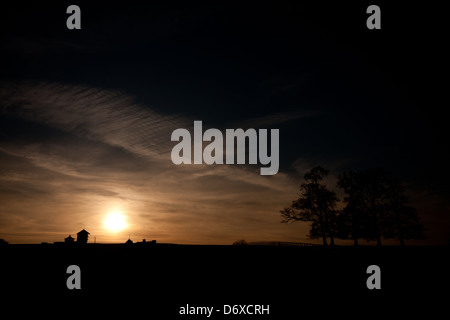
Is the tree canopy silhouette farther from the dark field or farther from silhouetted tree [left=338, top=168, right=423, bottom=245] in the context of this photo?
the dark field

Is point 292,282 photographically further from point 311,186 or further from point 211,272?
point 311,186

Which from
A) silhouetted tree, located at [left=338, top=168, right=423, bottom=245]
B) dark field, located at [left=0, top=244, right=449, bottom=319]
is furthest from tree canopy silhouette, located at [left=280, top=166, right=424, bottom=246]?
dark field, located at [left=0, top=244, right=449, bottom=319]

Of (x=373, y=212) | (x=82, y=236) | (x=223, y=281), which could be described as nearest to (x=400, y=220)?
(x=373, y=212)

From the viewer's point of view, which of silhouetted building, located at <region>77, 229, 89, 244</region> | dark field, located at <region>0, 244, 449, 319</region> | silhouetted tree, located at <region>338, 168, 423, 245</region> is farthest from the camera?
silhouetted building, located at <region>77, 229, 89, 244</region>

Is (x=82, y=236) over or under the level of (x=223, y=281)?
under

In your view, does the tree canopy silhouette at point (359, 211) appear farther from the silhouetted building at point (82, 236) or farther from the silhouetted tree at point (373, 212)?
the silhouetted building at point (82, 236)

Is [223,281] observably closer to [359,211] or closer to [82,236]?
[359,211]

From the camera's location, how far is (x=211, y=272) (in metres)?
12.8

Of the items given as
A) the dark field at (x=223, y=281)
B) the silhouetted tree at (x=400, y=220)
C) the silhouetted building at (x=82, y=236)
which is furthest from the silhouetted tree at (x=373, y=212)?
the silhouetted building at (x=82, y=236)

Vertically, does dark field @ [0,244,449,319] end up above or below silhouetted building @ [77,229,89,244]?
above

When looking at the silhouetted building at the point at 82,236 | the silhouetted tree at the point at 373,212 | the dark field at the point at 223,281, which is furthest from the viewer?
the silhouetted building at the point at 82,236
